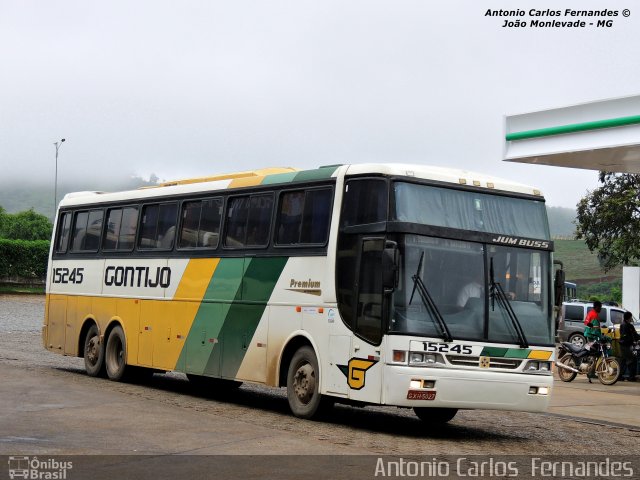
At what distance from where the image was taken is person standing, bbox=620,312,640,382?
92.9 feet

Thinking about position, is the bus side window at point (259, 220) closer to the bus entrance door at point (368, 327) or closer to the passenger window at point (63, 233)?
the bus entrance door at point (368, 327)

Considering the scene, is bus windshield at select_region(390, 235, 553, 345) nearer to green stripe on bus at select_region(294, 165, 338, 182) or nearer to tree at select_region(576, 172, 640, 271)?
green stripe on bus at select_region(294, 165, 338, 182)

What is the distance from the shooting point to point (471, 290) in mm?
14359

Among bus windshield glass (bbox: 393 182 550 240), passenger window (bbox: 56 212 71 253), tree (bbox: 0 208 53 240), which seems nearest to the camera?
bus windshield glass (bbox: 393 182 550 240)

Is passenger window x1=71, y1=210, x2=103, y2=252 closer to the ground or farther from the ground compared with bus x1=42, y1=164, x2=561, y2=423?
farther from the ground

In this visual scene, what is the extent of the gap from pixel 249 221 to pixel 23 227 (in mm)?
163557

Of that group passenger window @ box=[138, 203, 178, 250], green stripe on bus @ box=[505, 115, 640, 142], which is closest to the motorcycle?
green stripe on bus @ box=[505, 115, 640, 142]

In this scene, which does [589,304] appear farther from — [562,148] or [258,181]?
[258,181]

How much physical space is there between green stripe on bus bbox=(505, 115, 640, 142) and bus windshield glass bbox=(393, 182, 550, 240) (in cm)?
1033

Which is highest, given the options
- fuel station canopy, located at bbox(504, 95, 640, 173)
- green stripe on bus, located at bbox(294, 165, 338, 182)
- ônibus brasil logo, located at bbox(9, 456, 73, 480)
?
fuel station canopy, located at bbox(504, 95, 640, 173)

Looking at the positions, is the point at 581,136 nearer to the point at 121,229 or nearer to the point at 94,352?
the point at 121,229

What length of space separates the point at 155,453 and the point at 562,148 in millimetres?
17782

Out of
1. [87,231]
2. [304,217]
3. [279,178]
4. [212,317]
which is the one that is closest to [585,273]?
[87,231]

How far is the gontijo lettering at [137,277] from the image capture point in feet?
63.9
